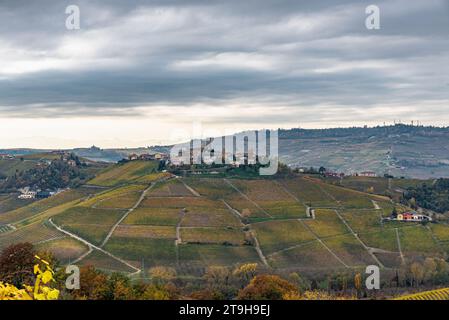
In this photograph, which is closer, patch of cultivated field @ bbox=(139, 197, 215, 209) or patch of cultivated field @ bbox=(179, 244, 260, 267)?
patch of cultivated field @ bbox=(179, 244, 260, 267)

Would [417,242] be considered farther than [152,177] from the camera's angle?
No

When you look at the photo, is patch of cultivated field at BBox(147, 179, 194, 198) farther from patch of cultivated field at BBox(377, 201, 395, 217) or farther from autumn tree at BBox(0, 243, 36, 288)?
autumn tree at BBox(0, 243, 36, 288)

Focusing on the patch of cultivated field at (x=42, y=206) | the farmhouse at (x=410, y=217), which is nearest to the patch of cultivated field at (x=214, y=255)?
the farmhouse at (x=410, y=217)

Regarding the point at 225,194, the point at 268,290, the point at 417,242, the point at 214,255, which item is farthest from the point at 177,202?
the point at 268,290

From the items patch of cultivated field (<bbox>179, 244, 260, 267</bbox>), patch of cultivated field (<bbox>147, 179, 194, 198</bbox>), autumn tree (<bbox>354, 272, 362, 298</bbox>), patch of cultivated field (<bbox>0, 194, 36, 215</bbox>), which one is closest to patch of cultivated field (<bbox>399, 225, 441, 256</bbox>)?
autumn tree (<bbox>354, 272, 362, 298</bbox>)

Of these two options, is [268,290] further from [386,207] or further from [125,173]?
[125,173]
